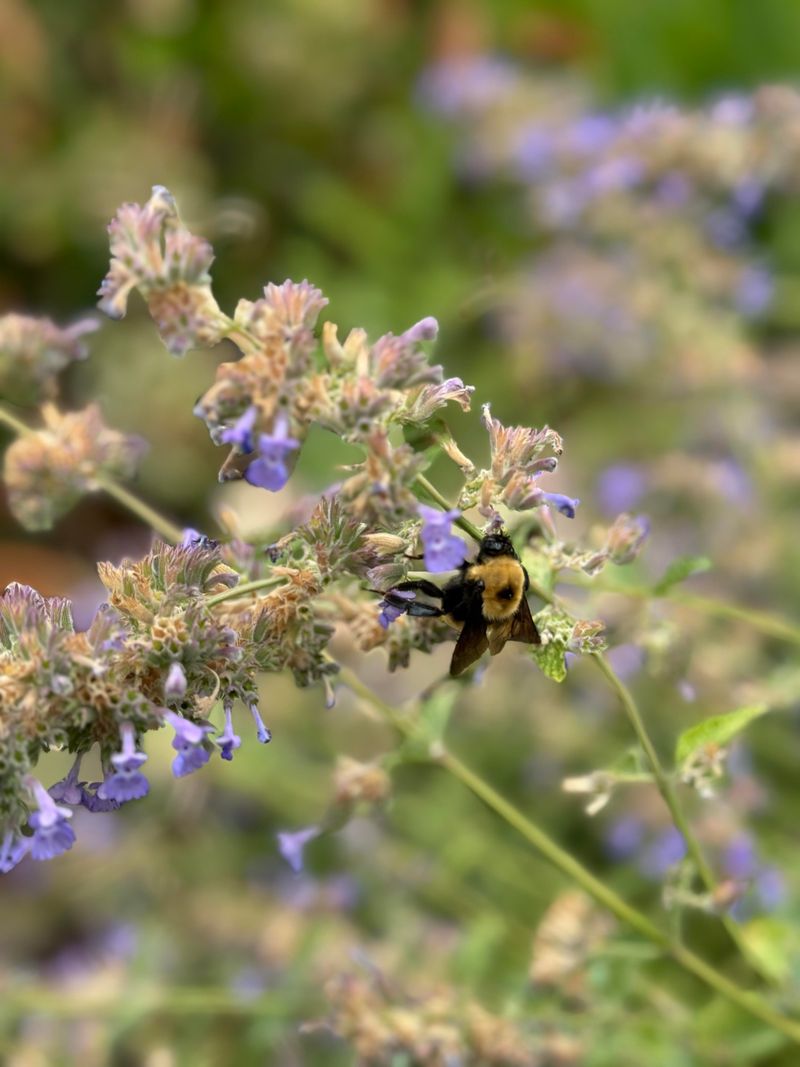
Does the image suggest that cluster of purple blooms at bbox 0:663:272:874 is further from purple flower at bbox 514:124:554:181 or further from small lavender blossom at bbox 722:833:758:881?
purple flower at bbox 514:124:554:181

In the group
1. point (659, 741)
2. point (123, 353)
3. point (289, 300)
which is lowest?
point (289, 300)

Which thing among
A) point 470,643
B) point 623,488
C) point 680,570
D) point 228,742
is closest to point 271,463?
point 228,742

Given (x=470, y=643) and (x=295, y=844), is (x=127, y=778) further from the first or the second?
(x=295, y=844)

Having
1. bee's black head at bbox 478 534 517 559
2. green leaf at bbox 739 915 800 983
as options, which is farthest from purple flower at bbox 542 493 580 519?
green leaf at bbox 739 915 800 983

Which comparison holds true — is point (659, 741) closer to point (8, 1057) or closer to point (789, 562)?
point (789, 562)

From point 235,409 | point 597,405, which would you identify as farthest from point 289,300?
point 597,405

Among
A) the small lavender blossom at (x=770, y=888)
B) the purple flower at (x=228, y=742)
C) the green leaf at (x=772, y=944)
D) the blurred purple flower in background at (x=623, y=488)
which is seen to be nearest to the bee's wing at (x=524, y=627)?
the purple flower at (x=228, y=742)
